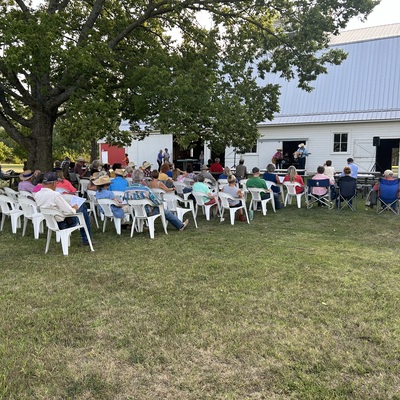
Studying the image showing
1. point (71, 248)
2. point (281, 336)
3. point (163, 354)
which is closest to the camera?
point (163, 354)

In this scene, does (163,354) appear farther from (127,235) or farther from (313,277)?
(127,235)

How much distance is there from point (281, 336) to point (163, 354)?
1025 mm

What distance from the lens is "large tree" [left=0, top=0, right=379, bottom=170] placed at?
9.54m

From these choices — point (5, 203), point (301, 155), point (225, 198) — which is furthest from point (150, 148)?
point (5, 203)

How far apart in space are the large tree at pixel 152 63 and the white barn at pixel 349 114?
8962mm

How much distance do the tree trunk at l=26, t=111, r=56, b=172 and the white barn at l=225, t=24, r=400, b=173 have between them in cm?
1419

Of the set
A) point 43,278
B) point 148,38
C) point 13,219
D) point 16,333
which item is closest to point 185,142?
point 148,38

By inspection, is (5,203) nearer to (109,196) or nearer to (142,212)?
(109,196)

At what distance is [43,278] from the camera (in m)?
4.93

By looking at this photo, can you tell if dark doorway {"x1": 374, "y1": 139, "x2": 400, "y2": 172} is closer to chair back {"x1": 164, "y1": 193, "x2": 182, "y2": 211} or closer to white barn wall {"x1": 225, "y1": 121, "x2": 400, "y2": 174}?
white barn wall {"x1": 225, "y1": 121, "x2": 400, "y2": 174}

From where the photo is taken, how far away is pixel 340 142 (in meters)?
21.1

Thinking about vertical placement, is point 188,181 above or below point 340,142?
below

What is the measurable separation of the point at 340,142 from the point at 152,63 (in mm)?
13603

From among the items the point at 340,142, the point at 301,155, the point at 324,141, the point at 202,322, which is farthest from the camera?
the point at 324,141
